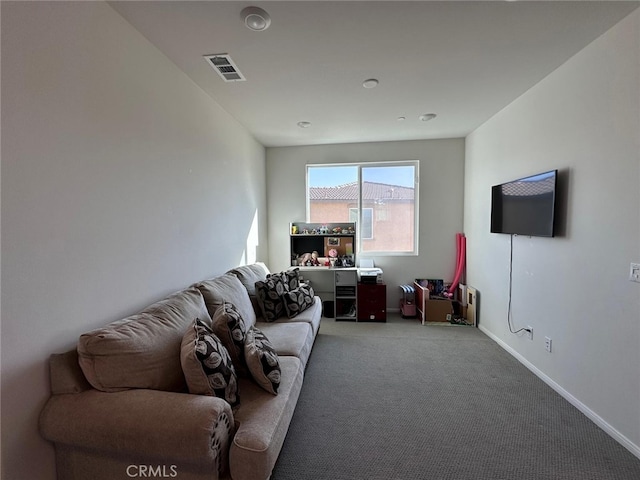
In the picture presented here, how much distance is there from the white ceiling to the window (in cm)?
139

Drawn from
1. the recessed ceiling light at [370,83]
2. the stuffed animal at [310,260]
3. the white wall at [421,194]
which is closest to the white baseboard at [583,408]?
the white wall at [421,194]

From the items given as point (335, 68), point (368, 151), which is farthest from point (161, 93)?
point (368, 151)

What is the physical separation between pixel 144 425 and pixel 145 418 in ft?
0.08

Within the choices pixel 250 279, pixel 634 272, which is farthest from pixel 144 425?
pixel 634 272

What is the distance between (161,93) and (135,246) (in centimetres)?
110

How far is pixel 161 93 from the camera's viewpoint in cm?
206

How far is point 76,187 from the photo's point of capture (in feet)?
4.71

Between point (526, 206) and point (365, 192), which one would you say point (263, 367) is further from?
point (365, 192)

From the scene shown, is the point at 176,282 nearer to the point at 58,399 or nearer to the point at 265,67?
the point at 58,399

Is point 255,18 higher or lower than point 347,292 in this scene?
higher

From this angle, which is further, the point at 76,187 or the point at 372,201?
the point at 372,201

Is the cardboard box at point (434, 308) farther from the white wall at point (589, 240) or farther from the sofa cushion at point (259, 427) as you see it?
the sofa cushion at point (259, 427)

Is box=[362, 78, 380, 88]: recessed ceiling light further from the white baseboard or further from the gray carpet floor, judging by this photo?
the white baseboard

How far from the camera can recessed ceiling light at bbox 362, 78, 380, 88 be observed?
2.45 meters
